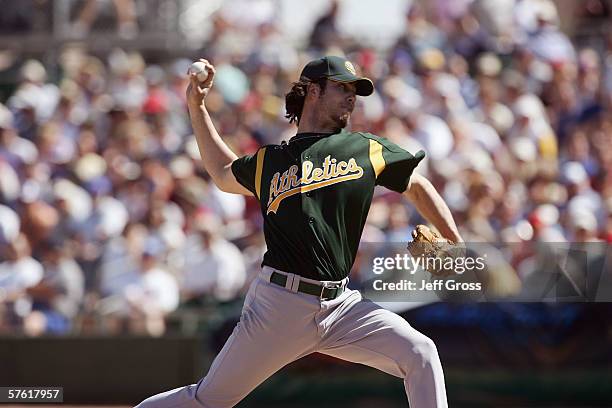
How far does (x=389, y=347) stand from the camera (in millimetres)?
5219

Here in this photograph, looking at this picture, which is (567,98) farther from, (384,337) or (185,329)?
(384,337)

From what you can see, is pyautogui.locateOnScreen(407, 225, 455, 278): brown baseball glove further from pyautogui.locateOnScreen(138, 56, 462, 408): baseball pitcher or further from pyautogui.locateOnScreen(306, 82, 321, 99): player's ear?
pyautogui.locateOnScreen(306, 82, 321, 99): player's ear

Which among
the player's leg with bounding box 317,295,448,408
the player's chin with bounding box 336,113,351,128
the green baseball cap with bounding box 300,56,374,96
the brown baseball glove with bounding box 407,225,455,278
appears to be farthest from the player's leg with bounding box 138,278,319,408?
the green baseball cap with bounding box 300,56,374,96

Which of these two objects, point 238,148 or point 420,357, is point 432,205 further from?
point 238,148

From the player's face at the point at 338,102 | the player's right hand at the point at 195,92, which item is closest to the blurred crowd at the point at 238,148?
the player's face at the point at 338,102

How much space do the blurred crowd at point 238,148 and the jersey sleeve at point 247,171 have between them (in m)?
3.51

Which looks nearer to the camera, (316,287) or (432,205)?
(316,287)

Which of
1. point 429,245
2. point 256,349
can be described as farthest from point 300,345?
point 429,245

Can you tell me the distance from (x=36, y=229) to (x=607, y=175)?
16.7 ft

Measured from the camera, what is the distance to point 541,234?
366 inches

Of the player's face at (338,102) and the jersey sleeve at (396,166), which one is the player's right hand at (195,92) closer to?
the player's face at (338,102)

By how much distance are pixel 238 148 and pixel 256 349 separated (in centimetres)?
638

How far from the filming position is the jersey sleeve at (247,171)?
5.42 meters

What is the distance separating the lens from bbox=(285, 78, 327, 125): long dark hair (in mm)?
5410
